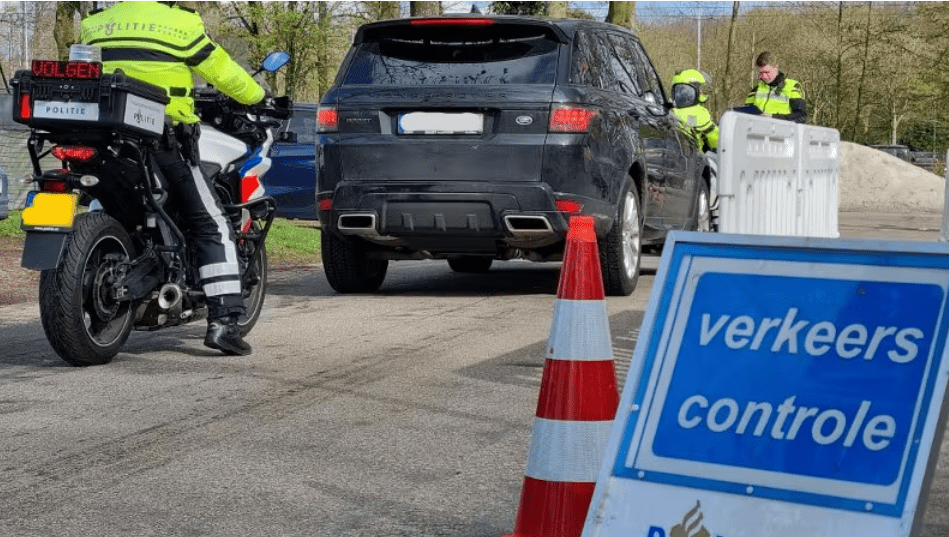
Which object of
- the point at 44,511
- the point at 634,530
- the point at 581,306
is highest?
the point at 581,306

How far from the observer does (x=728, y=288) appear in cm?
346

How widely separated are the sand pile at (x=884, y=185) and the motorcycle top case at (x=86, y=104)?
25.0m

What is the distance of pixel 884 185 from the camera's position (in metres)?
31.6

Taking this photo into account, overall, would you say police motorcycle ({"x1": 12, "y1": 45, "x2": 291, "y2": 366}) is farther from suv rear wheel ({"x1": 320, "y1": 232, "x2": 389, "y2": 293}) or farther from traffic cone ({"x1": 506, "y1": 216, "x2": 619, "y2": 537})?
traffic cone ({"x1": 506, "y1": 216, "x2": 619, "y2": 537})

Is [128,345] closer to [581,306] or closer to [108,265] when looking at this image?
[108,265]

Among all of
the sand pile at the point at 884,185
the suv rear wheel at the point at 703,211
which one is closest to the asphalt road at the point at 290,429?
the suv rear wheel at the point at 703,211

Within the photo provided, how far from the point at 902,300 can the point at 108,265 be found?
475cm

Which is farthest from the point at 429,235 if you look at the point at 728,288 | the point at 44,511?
the point at 728,288

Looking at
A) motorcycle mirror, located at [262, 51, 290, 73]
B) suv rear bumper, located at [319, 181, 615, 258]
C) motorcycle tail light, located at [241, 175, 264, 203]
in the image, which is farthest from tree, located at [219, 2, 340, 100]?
motorcycle mirror, located at [262, 51, 290, 73]

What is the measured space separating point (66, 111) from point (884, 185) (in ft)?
87.7

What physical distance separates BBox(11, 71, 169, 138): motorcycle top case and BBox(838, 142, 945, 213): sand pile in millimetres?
24954

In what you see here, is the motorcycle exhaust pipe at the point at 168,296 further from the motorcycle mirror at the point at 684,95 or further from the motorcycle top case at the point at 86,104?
the motorcycle mirror at the point at 684,95

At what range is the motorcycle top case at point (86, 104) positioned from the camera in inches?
274

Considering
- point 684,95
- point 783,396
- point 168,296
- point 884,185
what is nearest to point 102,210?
point 168,296
